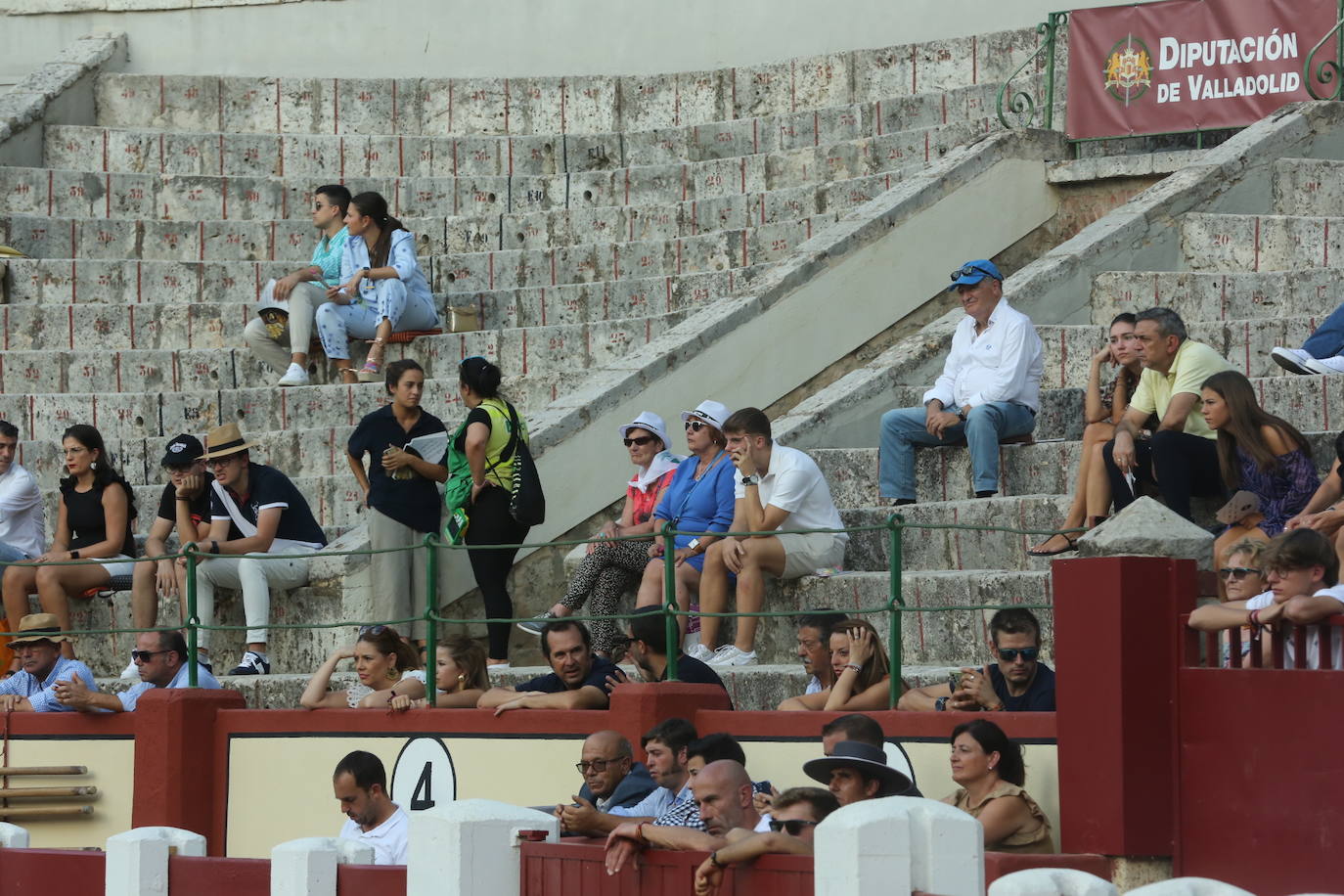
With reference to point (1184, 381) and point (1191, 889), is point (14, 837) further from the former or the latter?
point (1191, 889)

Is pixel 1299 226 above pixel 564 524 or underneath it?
above

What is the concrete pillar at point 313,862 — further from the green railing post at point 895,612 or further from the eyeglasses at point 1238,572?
the eyeglasses at point 1238,572

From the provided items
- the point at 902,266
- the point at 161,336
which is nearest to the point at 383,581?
the point at 902,266

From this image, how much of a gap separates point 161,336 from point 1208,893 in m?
11.2

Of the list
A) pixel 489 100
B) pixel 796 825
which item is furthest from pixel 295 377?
pixel 796 825

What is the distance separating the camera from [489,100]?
60.5ft

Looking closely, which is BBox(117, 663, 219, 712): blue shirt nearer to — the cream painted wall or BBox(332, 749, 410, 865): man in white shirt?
BBox(332, 749, 410, 865): man in white shirt

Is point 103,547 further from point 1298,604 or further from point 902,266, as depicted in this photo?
point 1298,604

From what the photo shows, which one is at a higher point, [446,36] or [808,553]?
[446,36]

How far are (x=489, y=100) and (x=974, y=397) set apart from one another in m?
7.85

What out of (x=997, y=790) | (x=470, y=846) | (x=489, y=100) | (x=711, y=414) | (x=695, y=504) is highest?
(x=489, y=100)

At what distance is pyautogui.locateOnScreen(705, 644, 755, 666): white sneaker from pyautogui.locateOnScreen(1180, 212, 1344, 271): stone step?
449 centimetres

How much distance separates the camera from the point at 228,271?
53.8 feet

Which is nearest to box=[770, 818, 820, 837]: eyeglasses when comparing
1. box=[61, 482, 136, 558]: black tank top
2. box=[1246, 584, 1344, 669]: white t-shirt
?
box=[1246, 584, 1344, 669]: white t-shirt
